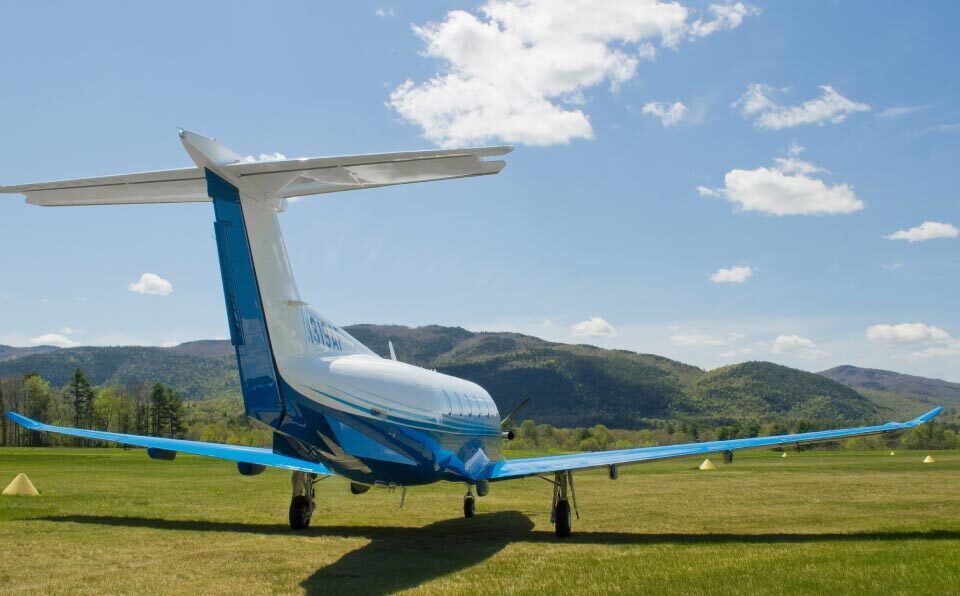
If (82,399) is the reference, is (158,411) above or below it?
below

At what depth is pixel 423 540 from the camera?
14047 mm

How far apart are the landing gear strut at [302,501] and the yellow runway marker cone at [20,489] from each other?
9.59 metres

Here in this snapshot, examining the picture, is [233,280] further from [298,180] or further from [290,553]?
[290,553]

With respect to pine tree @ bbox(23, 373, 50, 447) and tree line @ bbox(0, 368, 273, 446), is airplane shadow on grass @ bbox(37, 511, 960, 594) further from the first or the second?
pine tree @ bbox(23, 373, 50, 447)

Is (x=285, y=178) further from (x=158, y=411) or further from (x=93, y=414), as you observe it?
(x=93, y=414)

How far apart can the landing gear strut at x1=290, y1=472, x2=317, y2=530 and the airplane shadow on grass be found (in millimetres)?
325

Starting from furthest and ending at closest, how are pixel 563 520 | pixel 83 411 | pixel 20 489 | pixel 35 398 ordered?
pixel 83 411 → pixel 35 398 → pixel 20 489 → pixel 563 520

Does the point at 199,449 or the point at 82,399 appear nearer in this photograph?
the point at 199,449

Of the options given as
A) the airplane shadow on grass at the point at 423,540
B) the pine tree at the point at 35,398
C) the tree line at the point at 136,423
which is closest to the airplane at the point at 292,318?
the airplane shadow on grass at the point at 423,540

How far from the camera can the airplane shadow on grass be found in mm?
9984

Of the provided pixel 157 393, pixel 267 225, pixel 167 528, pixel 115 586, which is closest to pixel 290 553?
pixel 115 586

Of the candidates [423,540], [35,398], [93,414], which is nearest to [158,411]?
[93,414]

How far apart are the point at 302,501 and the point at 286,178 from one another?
7776 millimetres

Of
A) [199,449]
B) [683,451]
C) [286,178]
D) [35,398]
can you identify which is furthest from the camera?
[35,398]
